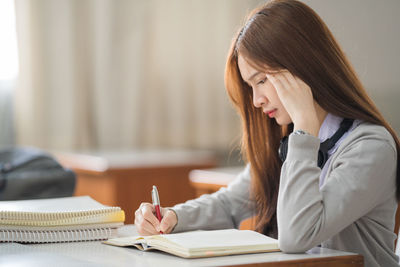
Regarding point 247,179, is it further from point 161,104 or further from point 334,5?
point 161,104

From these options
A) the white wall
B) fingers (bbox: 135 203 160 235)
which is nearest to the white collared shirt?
fingers (bbox: 135 203 160 235)

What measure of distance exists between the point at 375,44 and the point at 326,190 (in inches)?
47.3

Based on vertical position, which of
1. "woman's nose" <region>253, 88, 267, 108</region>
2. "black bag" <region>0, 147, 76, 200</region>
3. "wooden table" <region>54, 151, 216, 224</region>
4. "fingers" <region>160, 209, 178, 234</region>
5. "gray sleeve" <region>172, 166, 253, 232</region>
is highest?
"woman's nose" <region>253, 88, 267, 108</region>

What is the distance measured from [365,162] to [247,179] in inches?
18.9

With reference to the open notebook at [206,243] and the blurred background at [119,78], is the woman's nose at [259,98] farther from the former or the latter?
the blurred background at [119,78]

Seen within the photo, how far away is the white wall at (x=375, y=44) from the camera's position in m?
2.15

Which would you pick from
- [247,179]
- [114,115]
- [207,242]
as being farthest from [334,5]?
[114,115]

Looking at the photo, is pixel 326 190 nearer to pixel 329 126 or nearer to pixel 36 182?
pixel 329 126

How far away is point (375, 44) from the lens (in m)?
2.20

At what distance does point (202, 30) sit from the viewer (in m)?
3.54

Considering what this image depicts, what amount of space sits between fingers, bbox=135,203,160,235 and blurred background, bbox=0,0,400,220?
1.52m

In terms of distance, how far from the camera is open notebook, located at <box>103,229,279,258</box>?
3.32 feet

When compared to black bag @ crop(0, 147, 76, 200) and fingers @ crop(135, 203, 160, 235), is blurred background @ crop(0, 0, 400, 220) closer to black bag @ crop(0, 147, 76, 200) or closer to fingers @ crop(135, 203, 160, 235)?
black bag @ crop(0, 147, 76, 200)

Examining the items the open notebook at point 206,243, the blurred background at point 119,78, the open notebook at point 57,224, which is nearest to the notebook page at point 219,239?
the open notebook at point 206,243
